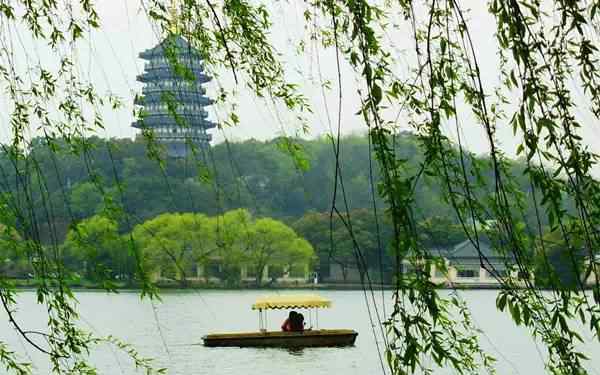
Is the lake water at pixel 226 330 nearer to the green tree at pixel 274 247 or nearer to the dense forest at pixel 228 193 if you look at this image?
the dense forest at pixel 228 193

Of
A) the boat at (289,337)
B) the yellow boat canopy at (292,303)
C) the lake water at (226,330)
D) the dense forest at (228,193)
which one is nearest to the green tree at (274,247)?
the dense forest at (228,193)

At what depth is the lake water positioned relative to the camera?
20653 millimetres

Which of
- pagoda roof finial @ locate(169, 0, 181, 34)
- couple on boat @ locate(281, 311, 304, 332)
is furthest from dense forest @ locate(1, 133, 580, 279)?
couple on boat @ locate(281, 311, 304, 332)

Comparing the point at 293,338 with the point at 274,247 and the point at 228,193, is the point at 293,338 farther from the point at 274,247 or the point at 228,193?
the point at 274,247

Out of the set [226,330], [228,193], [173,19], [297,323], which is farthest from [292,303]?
[173,19]

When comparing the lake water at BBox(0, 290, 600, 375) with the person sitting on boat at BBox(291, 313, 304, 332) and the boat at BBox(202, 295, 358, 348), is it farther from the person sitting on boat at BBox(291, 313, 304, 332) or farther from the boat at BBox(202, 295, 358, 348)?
the person sitting on boat at BBox(291, 313, 304, 332)

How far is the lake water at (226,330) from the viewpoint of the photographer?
20653 millimetres

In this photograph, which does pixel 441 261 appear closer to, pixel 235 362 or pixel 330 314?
pixel 235 362

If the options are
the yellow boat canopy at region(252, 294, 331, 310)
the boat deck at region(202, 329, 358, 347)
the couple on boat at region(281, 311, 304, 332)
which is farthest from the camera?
the couple on boat at region(281, 311, 304, 332)

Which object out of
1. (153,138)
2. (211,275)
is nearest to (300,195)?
(211,275)

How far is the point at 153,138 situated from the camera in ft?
11.9

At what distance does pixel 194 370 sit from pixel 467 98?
1783cm

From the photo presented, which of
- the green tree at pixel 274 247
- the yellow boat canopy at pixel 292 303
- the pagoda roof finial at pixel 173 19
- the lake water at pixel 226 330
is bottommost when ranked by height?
the lake water at pixel 226 330

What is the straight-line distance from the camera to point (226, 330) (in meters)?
31.4
